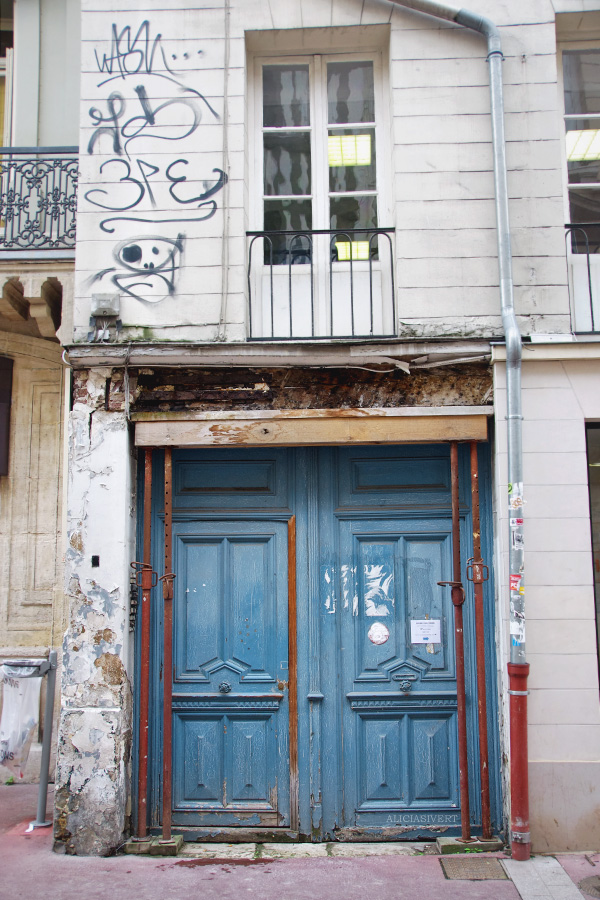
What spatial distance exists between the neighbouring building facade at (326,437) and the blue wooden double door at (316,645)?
17 millimetres

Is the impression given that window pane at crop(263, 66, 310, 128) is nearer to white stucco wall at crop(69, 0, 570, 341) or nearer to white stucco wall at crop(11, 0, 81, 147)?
white stucco wall at crop(69, 0, 570, 341)

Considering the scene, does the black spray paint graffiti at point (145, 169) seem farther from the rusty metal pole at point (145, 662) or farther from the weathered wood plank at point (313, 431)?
the rusty metal pole at point (145, 662)

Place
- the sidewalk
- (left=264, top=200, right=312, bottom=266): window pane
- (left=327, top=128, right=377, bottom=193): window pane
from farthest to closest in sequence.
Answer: (left=327, top=128, right=377, bottom=193): window pane < (left=264, top=200, right=312, bottom=266): window pane < the sidewalk

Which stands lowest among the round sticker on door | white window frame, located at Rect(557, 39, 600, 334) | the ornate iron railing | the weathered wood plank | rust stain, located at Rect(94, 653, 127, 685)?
rust stain, located at Rect(94, 653, 127, 685)

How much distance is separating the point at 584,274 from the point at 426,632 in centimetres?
288

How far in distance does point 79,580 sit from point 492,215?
3.89 metres

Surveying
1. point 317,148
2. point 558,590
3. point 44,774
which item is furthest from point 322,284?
point 44,774

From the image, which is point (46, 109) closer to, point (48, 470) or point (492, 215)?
point (48, 470)

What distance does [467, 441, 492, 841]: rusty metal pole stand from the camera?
4586mm

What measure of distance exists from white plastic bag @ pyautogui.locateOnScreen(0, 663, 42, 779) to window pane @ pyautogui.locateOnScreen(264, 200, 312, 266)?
11.7 ft

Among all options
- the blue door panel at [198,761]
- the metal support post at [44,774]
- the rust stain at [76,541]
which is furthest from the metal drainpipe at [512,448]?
the metal support post at [44,774]

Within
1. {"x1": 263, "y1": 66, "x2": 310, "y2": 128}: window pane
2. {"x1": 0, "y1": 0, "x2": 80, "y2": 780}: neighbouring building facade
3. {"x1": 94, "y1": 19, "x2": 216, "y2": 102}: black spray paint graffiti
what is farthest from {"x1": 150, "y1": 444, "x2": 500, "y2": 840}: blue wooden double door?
{"x1": 94, "y1": 19, "x2": 216, "y2": 102}: black spray paint graffiti

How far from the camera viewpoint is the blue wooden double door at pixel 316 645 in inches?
189

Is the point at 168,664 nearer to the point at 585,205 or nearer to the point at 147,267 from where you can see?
the point at 147,267
